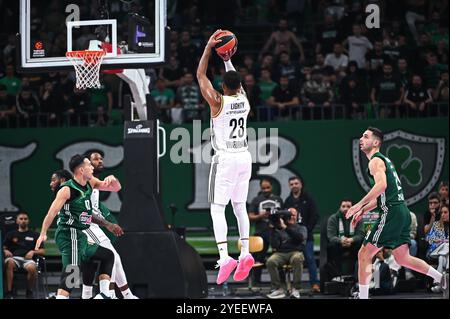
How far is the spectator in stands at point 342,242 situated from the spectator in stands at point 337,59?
3725mm

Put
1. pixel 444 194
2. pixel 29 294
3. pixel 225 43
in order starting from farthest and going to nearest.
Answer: pixel 444 194
pixel 29 294
pixel 225 43

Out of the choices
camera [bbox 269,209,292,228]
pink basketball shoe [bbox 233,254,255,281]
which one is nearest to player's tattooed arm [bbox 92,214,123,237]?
pink basketball shoe [bbox 233,254,255,281]

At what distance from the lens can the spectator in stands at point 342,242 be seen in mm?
18594

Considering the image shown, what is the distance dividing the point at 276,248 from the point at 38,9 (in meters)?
9.07

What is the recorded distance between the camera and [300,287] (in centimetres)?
1992

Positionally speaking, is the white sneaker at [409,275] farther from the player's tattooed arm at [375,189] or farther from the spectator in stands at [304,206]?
the player's tattooed arm at [375,189]

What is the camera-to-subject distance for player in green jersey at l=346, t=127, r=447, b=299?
15312 mm

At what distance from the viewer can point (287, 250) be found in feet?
61.7

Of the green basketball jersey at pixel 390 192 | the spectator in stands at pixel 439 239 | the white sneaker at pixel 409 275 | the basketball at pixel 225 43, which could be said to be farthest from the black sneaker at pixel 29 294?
the green basketball jersey at pixel 390 192

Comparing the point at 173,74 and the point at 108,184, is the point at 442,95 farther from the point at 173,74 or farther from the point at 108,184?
the point at 108,184

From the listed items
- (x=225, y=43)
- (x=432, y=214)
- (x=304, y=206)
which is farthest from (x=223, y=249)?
(x=432, y=214)

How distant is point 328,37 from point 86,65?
7.31 metres
